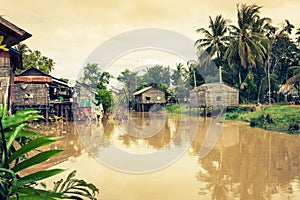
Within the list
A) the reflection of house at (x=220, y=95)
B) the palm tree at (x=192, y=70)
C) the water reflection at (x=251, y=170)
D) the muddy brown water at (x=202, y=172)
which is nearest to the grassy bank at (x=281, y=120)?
the muddy brown water at (x=202, y=172)

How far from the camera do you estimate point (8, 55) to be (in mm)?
9320

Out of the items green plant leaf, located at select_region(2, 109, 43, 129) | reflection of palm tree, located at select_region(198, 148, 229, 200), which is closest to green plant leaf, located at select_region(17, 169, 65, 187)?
green plant leaf, located at select_region(2, 109, 43, 129)

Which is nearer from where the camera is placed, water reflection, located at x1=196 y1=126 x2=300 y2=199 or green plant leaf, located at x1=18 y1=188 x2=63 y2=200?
green plant leaf, located at x1=18 y1=188 x2=63 y2=200

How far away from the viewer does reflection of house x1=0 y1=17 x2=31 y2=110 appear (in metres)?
5.16

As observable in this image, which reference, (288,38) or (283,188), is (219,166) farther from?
(288,38)

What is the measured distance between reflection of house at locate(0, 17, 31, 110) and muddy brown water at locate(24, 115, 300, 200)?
86.7 inches

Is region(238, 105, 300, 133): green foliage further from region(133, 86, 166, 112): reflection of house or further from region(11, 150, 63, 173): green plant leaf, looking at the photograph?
region(11, 150, 63, 173): green plant leaf

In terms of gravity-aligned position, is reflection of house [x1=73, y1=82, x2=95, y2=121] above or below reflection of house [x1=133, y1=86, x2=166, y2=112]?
below

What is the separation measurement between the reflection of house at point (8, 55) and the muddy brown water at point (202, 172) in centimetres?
220

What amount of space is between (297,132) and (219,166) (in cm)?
871

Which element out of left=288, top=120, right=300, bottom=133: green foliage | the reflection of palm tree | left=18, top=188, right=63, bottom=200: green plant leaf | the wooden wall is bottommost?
the reflection of palm tree

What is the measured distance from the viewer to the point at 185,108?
3531 cm

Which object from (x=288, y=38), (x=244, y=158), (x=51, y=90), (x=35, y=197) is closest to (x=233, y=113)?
(x=288, y=38)

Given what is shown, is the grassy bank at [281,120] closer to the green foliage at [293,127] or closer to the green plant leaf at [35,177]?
the green foliage at [293,127]
